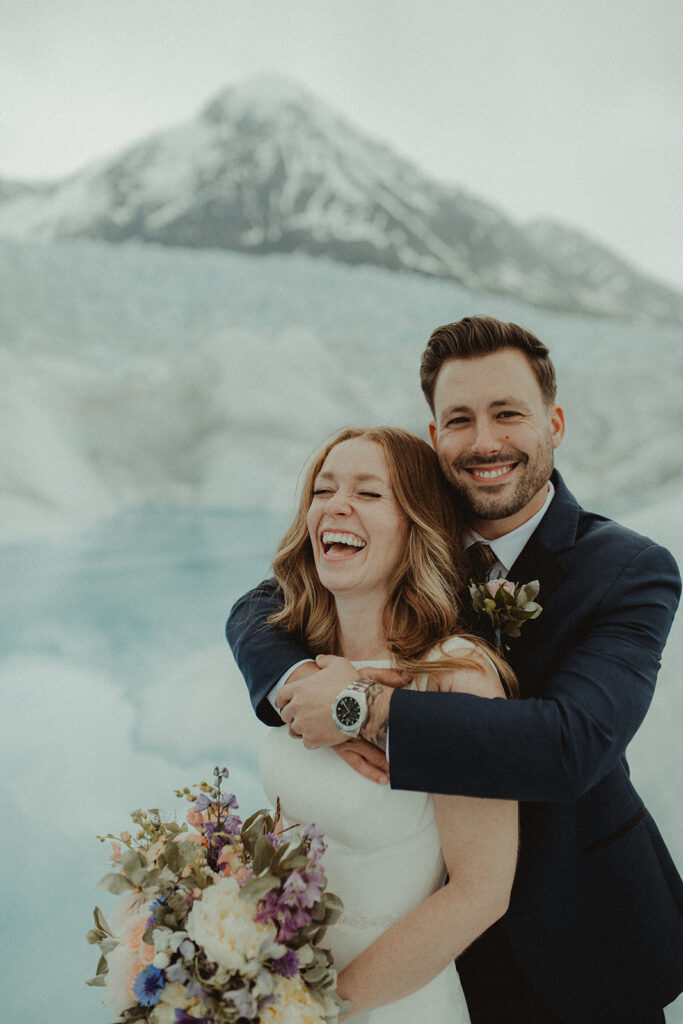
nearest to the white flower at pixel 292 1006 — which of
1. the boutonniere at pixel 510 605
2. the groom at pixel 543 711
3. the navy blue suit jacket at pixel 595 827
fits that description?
the groom at pixel 543 711

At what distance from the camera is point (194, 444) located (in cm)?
375

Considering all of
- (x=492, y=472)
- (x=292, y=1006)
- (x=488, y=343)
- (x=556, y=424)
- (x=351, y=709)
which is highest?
(x=488, y=343)

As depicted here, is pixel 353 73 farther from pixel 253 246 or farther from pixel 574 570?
pixel 574 570

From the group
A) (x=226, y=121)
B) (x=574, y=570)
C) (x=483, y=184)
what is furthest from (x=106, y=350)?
(x=574, y=570)

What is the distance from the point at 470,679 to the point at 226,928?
1.85 feet

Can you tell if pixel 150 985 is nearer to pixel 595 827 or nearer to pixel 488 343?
pixel 595 827

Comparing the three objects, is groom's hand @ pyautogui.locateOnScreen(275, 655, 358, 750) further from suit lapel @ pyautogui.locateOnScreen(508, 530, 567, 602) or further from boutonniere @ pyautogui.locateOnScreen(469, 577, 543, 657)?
suit lapel @ pyautogui.locateOnScreen(508, 530, 567, 602)

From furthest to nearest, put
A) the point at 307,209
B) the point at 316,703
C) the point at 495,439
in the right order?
1. the point at 307,209
2. the point at 495,439
3. the point at 316,703

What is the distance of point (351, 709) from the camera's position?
119 centimetres

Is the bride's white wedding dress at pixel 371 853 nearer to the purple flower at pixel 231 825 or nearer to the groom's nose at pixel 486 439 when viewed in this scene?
the purple flower at pixel 231 825

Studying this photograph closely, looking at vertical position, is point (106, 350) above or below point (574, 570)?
above

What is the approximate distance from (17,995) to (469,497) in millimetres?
2559

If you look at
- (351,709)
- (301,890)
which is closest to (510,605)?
(351,709)

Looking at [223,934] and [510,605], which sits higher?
[510,605]
